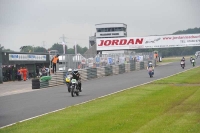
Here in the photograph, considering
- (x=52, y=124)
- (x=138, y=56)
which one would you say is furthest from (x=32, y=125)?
(x=138, y=56)

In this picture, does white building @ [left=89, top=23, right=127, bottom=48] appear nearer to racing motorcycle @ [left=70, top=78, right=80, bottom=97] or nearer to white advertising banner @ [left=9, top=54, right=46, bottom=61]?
white advertising banner @ [left=9, top=54, right=46, bottom=61]

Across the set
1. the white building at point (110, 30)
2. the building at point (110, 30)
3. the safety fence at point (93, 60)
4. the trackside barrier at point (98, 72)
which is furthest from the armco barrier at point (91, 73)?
the white building at point (110, 30)

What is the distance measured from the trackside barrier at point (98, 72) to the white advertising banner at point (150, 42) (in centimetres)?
1130

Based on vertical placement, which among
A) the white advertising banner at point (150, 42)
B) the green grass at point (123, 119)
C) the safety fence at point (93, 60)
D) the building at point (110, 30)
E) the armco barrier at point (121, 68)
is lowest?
the green grass at point (123, 119)

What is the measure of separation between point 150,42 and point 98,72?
32.3m

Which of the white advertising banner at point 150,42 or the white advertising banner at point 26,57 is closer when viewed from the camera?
the white advertising banner at point 26,57

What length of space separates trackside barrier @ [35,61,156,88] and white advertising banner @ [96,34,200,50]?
1130cm

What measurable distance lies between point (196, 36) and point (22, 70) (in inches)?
1404

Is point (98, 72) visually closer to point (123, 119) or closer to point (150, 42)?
point (150, 42)

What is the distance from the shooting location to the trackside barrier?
122ft

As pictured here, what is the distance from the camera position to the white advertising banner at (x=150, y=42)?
76.9 m

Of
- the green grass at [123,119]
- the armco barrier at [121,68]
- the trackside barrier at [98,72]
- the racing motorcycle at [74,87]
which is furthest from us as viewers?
the armco barrier at [121,68]

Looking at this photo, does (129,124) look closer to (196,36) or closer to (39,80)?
(39,80)

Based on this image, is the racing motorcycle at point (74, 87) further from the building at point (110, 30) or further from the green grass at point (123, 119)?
the building at point (110, 30)
